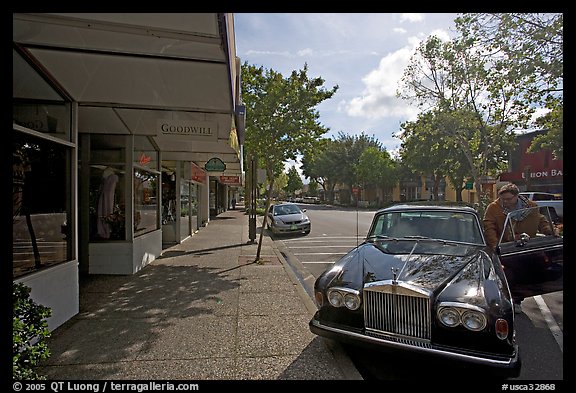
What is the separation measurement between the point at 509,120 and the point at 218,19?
547 inches

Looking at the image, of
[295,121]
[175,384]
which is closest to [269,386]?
[175,384]

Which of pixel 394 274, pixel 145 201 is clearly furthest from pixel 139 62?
pixel 145 201

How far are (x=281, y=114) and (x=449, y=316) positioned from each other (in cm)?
848

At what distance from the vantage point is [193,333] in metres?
4.05

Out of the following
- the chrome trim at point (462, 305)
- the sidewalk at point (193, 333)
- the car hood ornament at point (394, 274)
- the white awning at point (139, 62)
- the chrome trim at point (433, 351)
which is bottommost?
the sidewalk at point (193, 333)

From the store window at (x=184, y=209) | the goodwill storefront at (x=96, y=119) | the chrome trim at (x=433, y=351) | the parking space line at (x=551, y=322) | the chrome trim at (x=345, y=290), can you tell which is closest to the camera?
the chrome trim at (x=433, y=351)

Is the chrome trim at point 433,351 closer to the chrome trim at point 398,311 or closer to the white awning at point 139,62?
the chrome trim at point 398,311

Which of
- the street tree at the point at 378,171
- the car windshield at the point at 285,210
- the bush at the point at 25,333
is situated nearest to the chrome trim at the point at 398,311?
the bush at the point at 25,333

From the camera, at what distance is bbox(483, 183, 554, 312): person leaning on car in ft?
14.9

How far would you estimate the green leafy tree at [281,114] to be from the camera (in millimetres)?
10336

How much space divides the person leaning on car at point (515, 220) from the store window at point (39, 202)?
18.9 feet

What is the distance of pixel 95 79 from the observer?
14.6 feet

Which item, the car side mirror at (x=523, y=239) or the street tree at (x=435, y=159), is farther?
the street tree at (x=435, y=159)
